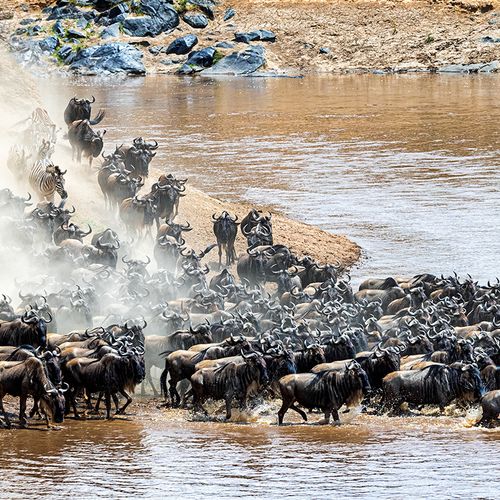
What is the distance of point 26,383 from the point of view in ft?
46.9

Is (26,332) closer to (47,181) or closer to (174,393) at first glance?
(174,393)

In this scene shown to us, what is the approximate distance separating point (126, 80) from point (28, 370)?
68740 mm

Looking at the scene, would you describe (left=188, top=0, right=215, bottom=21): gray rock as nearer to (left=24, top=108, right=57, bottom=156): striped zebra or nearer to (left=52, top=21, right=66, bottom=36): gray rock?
(left=52, top=21, right=66, bottom=36): gray rock

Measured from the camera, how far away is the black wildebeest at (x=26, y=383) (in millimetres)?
14289

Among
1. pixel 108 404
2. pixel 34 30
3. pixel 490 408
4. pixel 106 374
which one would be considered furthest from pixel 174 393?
pixel 34 30

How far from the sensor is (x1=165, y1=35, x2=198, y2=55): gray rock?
8694 cm

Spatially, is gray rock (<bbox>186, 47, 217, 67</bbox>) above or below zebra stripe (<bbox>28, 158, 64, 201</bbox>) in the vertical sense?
above

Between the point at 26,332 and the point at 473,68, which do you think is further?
the point at 473,68

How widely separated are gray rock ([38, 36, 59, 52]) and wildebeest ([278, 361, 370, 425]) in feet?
250

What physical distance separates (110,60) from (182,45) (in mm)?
5506

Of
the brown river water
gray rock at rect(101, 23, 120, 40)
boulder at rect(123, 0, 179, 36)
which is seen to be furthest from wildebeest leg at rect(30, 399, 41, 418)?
gray rock at rect(101, 23, 120, 40)

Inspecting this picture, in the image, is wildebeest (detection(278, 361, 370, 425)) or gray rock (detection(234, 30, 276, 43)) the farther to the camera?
gray rock (detection(234, 30, 276, 43))

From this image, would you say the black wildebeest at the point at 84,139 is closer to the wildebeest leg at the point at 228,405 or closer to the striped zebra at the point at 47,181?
the striped zebra at the point at 47,181

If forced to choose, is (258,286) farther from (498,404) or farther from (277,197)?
(277,197)
